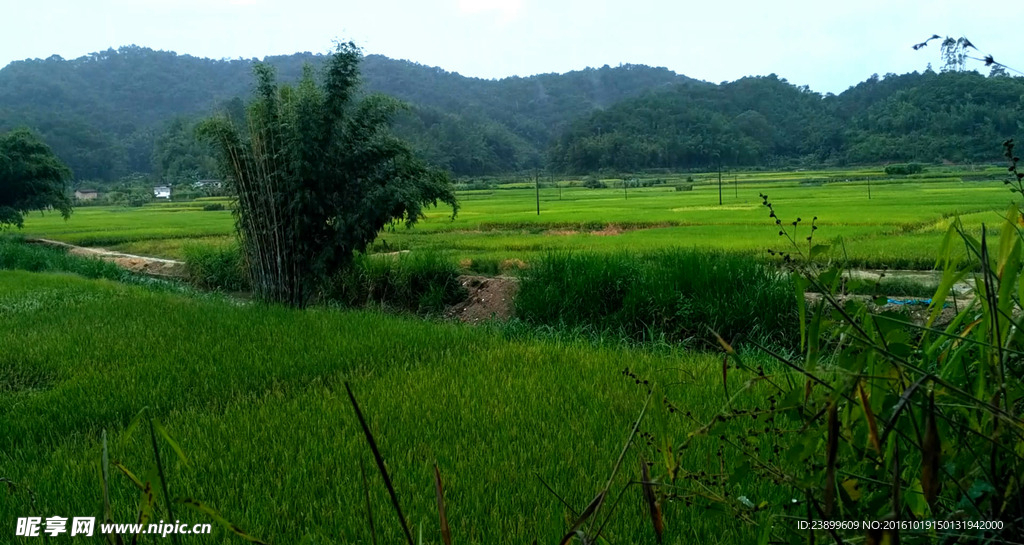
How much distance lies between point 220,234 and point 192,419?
19319 mm

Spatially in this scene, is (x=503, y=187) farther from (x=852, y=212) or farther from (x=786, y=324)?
(x=786, y=324)

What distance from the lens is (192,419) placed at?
3912mm

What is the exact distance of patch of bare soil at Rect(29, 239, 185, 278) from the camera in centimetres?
1544

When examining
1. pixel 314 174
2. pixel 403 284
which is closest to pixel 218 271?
pixel 403 284

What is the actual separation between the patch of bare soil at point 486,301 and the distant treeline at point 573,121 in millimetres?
28277

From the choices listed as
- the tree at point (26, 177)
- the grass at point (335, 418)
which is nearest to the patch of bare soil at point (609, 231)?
the grass at point (335, 418)

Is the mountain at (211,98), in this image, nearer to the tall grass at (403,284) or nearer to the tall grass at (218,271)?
the tall grass at (218,271)

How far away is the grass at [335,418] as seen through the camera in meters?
2.68

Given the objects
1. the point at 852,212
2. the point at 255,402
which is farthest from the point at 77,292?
the point at 852,212

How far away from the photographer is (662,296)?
7633 millimetres

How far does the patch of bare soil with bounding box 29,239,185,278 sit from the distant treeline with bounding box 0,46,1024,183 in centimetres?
1715

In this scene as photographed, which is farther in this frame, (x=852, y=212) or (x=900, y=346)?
(x=852, y=212)

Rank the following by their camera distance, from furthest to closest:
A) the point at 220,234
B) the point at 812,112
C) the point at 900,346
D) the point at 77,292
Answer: the point at 812,112
the point at 220,234
the point at 77,292
the point at 900,346

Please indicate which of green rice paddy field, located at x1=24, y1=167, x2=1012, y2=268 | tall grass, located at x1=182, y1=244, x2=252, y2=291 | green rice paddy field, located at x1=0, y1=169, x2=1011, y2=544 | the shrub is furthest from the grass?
green rice paddy field, located at x1=24, y1=167, x2=1012, y2=268
